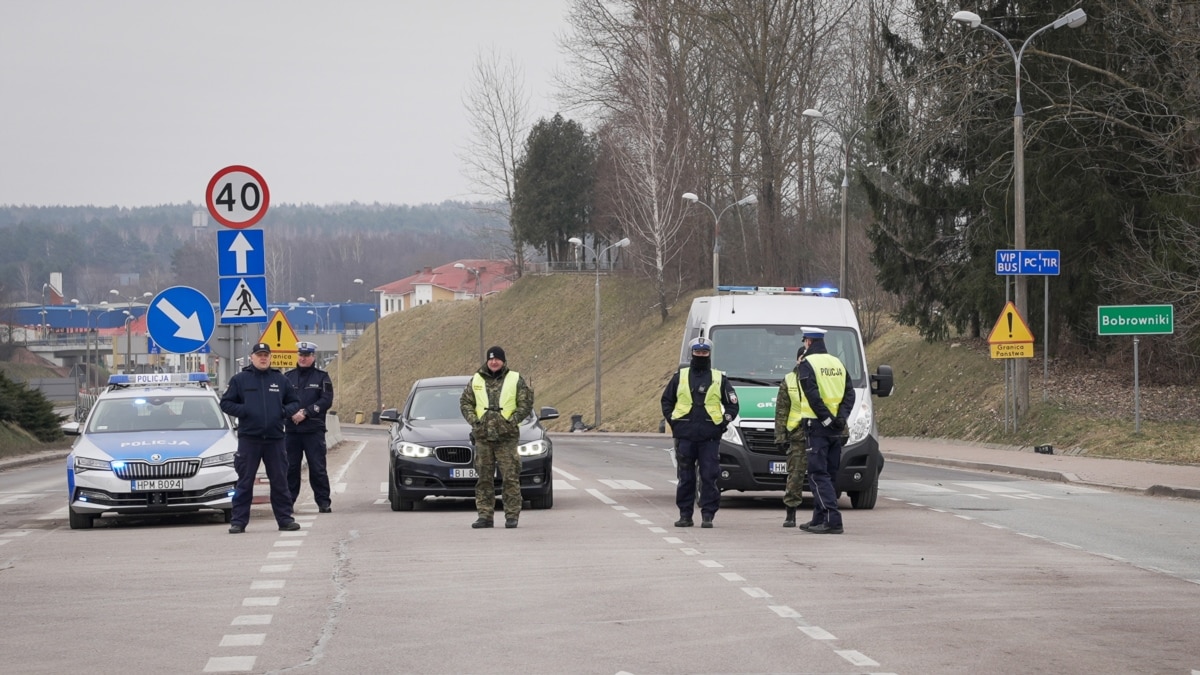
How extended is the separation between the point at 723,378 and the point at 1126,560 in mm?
4738

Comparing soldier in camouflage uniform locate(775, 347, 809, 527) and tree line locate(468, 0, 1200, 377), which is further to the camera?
tree line locate(468, 0, 1200, 377)

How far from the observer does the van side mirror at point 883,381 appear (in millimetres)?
19062

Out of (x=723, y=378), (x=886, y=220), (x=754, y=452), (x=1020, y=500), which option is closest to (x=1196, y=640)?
(x=723, y=378)

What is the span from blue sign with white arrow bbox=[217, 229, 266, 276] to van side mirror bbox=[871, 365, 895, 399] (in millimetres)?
7109

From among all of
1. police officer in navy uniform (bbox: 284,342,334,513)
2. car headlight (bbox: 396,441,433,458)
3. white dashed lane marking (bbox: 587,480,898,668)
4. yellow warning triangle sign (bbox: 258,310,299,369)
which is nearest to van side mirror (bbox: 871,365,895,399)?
white dashed lane marking (bbox: 587,480,898,668)

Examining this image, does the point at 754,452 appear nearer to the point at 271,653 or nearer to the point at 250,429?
the point at 250,429

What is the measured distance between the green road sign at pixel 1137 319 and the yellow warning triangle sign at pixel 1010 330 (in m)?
2.71

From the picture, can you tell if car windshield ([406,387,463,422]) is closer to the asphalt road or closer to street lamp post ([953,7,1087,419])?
the asphalt road

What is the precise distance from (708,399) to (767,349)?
3292 millimetres

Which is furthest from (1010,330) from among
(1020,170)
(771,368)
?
(771,368)

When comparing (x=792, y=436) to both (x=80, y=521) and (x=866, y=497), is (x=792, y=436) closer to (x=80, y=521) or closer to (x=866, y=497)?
(x=866, y=497)

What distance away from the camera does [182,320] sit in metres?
Result: 20.1

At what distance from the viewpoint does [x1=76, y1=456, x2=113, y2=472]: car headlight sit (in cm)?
1730

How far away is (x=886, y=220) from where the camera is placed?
44.9 meters
